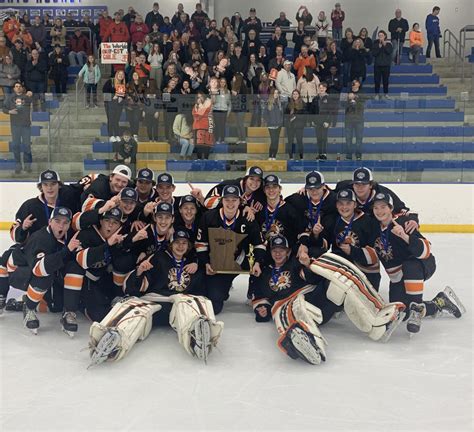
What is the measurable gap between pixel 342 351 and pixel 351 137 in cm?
485

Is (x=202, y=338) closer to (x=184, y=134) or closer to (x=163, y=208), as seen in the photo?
(x=163, y=208)

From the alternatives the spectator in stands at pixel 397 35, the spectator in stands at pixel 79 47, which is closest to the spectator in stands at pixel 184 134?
the spectator in stands at pixel 79 47

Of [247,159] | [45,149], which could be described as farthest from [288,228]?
[45,149]

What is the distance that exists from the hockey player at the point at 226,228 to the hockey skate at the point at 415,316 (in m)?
1.21

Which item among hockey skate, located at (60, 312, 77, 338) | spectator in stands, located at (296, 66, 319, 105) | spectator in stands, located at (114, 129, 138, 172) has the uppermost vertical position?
spectator in stands, located at (296, 66, 319, 105)

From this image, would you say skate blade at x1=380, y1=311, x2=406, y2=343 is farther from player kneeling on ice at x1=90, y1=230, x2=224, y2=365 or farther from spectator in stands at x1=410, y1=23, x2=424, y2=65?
spectator in stands at x1=410, y1=23, x2=424, y2=65

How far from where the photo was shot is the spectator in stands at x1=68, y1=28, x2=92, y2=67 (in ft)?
46.5

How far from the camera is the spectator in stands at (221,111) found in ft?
28.6

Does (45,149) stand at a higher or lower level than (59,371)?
higher

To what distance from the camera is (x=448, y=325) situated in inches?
199

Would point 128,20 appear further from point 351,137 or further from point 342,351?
point 342,351

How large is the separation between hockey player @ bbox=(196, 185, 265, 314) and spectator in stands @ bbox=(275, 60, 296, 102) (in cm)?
400

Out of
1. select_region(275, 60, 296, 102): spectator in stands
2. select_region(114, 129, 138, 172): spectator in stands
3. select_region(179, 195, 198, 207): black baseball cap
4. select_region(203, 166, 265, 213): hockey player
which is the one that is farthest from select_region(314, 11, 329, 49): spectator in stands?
select_region(179, 195, 198, 207): black baseball cap

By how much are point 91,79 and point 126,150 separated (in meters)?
2.12
